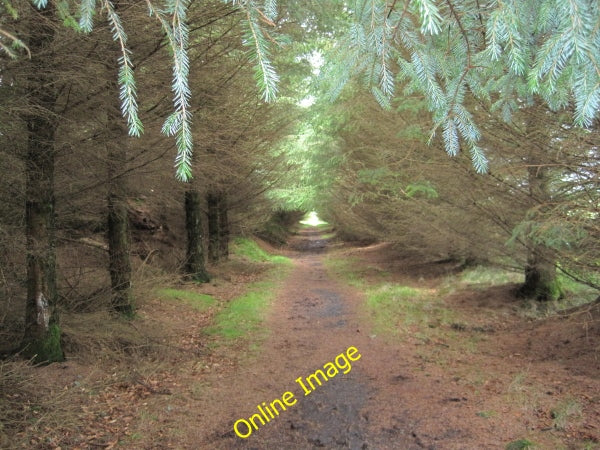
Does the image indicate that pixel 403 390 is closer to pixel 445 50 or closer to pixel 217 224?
pixel 445 50

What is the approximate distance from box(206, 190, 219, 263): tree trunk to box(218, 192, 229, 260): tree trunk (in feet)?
2.42

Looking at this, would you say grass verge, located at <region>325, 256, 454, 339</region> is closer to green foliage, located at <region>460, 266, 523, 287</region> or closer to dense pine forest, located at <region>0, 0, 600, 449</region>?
dense pine forest, located at <region>0, 0, 600, 449</region>

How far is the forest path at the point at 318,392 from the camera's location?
4008 millimetres

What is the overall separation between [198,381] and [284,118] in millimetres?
7018

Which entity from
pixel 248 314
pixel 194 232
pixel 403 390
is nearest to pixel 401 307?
pixel 248 314

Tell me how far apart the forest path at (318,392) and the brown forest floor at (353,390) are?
0.06 ft

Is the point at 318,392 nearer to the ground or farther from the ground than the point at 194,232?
nearer to the ground

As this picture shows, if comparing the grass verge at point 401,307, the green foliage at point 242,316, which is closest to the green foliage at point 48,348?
the green foliage at point 242,316

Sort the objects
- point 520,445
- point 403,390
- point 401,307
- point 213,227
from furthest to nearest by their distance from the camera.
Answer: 1. point 213,227
2. point 401,307
3. point 403,390
4. point 520,445

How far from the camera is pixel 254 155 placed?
33.0 ft

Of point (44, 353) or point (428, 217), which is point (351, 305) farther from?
point (44, 353)

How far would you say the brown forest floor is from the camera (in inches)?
155

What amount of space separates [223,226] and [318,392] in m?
11.3

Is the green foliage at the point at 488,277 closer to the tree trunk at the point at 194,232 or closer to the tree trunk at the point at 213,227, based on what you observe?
the tree trunk at the point at 194,232
